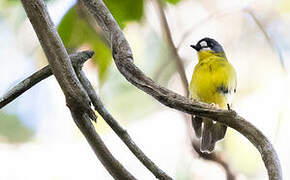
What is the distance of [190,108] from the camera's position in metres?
0.73

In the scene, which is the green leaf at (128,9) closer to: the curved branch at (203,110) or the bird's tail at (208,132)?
the curved branch at (203,110)

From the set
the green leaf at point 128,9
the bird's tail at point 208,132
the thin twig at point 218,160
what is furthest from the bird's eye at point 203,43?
the green leaf at point 128,9

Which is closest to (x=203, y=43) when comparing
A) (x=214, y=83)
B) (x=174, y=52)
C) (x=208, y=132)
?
(x=214, y=83)

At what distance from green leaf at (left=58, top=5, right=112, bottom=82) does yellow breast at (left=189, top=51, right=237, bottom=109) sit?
0.79 metres

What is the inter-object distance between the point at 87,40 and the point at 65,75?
42 centimetres

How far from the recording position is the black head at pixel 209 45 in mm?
2225

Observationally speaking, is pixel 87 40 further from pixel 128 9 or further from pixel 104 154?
pixel 104 154

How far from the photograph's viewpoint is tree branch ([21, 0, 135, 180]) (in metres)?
0.75

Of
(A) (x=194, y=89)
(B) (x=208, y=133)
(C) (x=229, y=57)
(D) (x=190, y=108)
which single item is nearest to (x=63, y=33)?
(D) (x=190, y=108)

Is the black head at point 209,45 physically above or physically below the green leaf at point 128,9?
above

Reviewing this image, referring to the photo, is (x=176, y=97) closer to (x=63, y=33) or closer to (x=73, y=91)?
(x=73, y=91)

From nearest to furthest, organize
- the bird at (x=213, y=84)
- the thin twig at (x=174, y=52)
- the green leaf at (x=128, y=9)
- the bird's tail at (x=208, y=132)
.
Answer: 1. the green leaf at (x=128, y=9)
2. the thin twig at (x=174, y=52)
3. the bird's tail at (x=208, y=132)
4. the bird at (x=213, y=84)

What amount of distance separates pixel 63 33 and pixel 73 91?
326 millimetres

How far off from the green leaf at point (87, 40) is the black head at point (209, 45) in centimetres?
108
